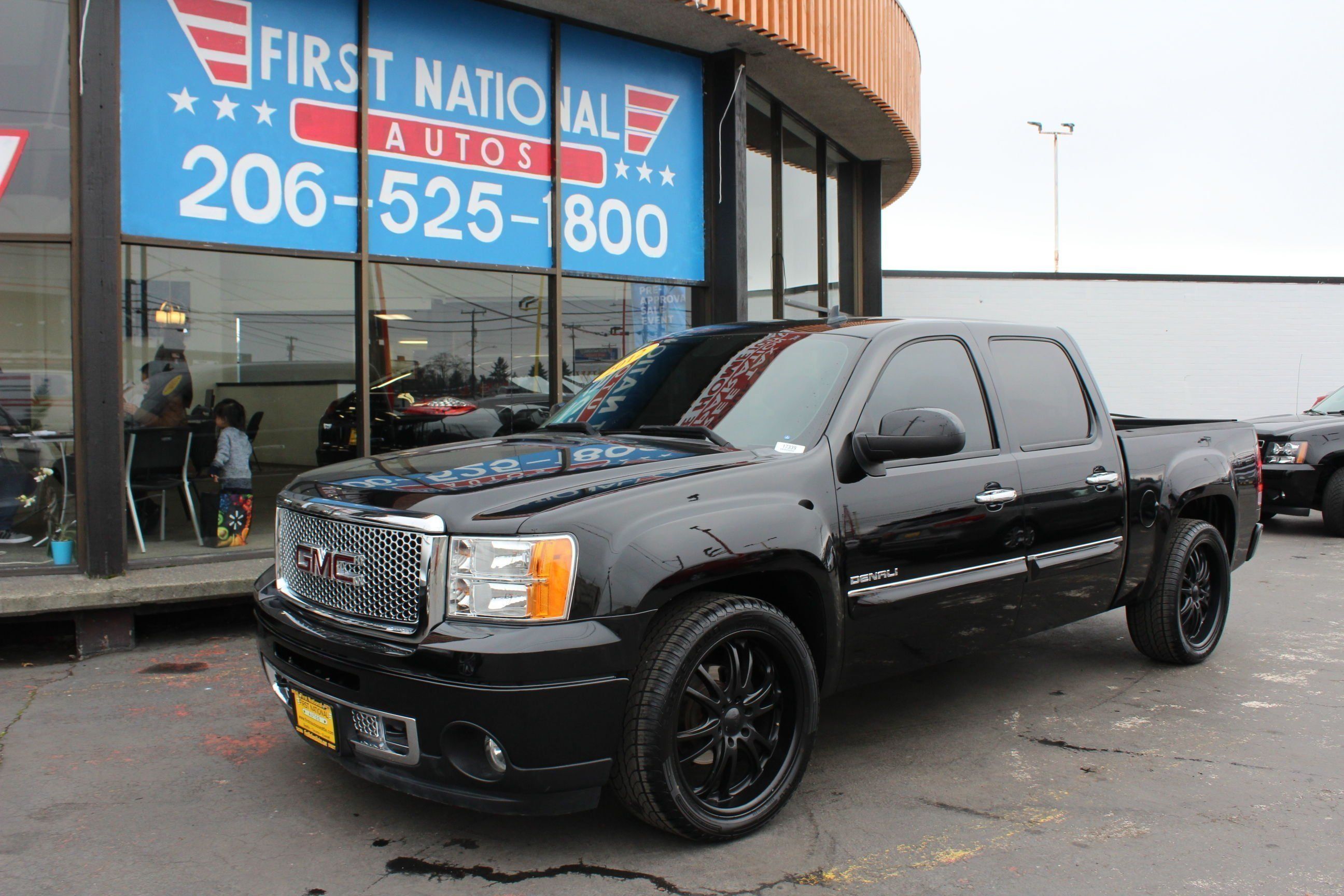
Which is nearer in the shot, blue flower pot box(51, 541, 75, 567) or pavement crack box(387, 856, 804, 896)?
pavement crack box(387, 856, 804, 896)

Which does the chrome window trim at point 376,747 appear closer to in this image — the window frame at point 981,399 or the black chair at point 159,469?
the window frame at point 981,399

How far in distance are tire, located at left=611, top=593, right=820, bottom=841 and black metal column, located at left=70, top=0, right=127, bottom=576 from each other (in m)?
4.53

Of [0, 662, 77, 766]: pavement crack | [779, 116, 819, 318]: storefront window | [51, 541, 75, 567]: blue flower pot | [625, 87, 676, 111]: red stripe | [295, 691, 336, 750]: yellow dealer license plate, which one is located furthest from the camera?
[779, 116, 819, 318]: storefront window

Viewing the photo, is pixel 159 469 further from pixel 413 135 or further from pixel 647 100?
pixel 647 100

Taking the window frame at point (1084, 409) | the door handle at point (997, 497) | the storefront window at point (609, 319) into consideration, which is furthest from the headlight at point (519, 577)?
the storefront window at point (609, 319)

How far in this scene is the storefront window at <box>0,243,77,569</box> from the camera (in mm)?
6504

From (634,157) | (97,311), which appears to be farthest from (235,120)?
(634,157)

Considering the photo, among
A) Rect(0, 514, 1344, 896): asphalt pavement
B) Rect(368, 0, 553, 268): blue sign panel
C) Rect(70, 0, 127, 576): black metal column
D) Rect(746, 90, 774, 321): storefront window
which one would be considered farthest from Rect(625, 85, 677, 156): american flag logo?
Rect(0, 514, 1344, 896): asphalt pavement

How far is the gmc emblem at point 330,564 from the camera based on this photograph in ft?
11.3

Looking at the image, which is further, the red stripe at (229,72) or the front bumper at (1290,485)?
the front bumper at (1290,485)

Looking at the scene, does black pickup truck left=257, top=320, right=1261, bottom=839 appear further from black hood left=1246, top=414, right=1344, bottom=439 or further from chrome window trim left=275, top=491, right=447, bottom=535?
black hood left=1246, top=414, right=1344, bottom=439

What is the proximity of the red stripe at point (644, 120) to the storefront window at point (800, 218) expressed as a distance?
267cm

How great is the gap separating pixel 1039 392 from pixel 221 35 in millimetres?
5872

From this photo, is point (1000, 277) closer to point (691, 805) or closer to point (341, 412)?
point (341, 412)
